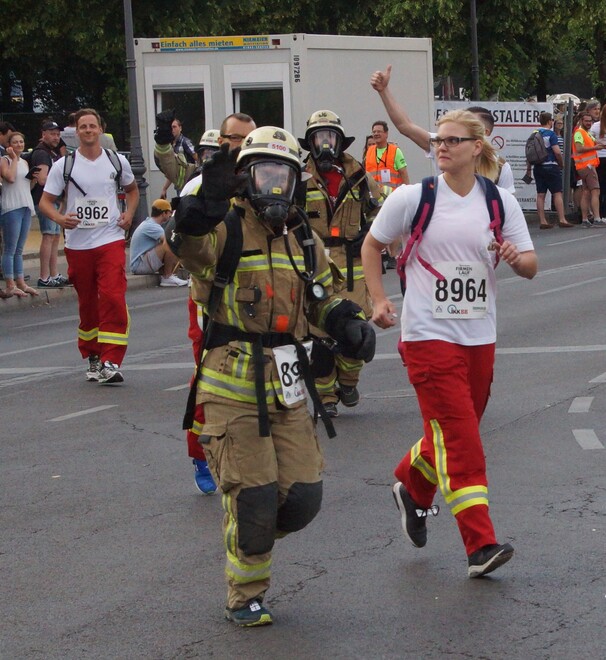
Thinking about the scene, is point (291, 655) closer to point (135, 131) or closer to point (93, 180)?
point (93, 180)

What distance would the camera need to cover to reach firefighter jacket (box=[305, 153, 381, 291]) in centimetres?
927

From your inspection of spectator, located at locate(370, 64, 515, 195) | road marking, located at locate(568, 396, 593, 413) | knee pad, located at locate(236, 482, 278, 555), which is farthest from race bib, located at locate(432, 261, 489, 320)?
road marking, located at locate(568, 396, 593, 413)

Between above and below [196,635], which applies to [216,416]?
above

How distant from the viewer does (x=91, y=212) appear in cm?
1095

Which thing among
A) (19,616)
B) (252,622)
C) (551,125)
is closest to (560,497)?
(252,622)

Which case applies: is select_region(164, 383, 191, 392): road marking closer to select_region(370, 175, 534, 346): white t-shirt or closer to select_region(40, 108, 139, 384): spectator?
select_region(40, 108, 139, 384): spectator

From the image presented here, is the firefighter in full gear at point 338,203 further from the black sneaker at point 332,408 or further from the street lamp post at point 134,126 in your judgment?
the street lamp post at point 134,126

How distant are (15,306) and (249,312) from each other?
12190 mm

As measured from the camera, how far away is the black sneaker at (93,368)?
11.2 meters

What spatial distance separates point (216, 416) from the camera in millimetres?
5207

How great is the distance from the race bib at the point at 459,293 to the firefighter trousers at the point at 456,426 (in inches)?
5.1

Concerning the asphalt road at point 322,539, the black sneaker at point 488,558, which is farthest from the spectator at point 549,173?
the black sneaker at point 488,558

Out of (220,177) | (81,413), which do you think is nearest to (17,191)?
(81,413)

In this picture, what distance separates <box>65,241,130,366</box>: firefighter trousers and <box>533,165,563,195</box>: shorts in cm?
1515
